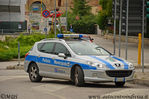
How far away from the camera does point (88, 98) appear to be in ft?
39.0

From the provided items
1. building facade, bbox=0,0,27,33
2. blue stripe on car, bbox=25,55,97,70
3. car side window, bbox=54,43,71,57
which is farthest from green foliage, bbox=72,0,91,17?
car side window, bbox=54,43,71,57

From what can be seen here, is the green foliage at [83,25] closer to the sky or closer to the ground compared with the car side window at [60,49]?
closer to the ground

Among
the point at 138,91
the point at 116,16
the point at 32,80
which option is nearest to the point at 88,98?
the point at 138,91

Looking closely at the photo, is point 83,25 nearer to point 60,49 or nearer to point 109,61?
point 60,49

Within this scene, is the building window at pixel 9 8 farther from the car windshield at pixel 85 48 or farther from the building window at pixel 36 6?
the car windshield at pixel 85 48

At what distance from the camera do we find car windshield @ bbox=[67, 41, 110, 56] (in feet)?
51.8

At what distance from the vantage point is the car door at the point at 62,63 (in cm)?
1561

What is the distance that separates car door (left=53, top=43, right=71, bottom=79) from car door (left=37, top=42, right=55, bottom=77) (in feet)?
0.78

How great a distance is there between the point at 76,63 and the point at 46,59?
1775 millimetres

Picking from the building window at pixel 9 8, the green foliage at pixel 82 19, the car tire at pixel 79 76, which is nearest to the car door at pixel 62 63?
the car tire at pixel 79 76

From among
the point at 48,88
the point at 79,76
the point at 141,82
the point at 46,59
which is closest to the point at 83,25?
the point at 46,59

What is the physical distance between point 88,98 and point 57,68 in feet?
14.2

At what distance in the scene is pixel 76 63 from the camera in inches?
596

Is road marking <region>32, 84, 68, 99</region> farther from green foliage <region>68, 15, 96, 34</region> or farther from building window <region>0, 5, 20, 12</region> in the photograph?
green foliage <region>68, 15, 96, 34</region>
